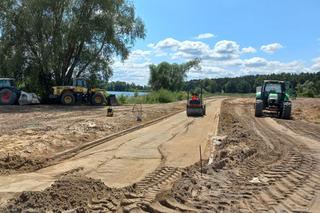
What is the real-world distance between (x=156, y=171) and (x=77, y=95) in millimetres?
29193

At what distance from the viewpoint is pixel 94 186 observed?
8336mm

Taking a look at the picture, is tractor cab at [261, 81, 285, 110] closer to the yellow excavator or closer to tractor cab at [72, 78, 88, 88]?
the yellow excavator

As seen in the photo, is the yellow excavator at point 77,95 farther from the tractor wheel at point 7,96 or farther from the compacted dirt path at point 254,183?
the compacted dirt path at point 254,183

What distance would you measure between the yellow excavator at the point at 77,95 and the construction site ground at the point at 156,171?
19490 mm

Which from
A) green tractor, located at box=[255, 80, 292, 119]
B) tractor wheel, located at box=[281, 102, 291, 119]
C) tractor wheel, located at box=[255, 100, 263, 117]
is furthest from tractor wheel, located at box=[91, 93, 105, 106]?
tractor wheel, located at box=[281, 102, 291, 119]

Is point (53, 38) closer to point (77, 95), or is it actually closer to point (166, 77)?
point (77, 95)

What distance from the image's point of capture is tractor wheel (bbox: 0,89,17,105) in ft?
122

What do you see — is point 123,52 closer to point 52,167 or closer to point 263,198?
point 52,167

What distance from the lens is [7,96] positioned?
123ft

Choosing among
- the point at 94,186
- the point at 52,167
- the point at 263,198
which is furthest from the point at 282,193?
the point at 52,167

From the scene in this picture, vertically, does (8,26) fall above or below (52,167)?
above

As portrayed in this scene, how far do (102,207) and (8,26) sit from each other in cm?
3677

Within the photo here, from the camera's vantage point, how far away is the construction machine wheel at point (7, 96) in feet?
122

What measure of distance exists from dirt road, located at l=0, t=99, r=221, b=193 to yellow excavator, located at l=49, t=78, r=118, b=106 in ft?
66.7
